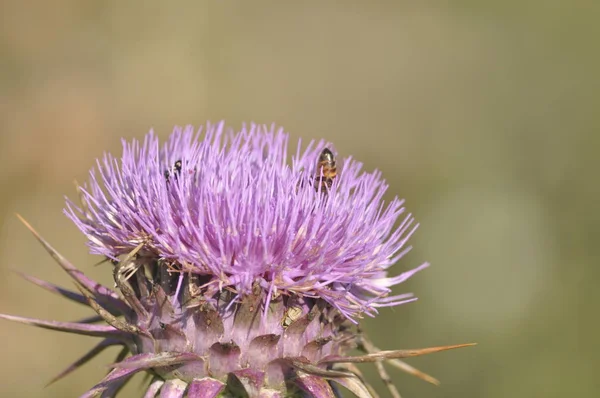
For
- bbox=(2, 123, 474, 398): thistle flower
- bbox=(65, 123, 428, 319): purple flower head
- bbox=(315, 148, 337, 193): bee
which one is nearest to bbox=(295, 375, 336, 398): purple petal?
bbox=(2, 123, 474, 398): thistle flower

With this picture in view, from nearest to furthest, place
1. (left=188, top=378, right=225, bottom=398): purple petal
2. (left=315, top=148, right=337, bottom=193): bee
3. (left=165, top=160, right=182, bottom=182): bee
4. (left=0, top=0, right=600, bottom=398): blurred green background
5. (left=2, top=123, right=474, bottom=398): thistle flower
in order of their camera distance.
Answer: (left=188, top=378, right=225, bottom=398): purple petal
(left=2, top=123, right=474, bottom=398): thistle flower
(left=165, top=160, right=182, bottom=182): bee
(left=315, top=148, right=337, bottom=193): bee
(left=0, top=0, right=600, bottom=398): blurred green background

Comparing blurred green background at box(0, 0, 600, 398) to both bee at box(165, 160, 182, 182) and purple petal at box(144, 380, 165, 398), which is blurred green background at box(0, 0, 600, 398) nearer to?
purple petal at box(144, 380, 165, 398)

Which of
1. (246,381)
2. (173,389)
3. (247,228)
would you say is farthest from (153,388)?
(247,228)

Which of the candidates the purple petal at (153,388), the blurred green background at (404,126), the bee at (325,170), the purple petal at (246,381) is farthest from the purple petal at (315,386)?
the blurred green background at (404,126)

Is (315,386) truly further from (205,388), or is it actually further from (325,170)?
(325,170)

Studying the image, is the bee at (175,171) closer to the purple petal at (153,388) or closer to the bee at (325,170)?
the bee at (325,170)

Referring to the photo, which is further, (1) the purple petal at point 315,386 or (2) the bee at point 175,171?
(2) the bee at point 175,171

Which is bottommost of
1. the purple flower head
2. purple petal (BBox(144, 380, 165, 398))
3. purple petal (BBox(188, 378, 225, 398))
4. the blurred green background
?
purple petal (BBox(144, 380, 165, 398))
